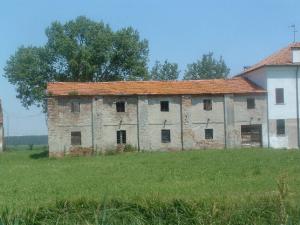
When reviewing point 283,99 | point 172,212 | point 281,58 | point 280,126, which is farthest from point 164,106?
point 172,212

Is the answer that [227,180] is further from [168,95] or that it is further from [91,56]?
[91,56]

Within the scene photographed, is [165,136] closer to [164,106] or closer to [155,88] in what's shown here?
[164,106]

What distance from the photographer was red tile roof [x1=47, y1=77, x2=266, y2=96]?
41.0 m

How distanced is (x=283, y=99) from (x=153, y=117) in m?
9.71

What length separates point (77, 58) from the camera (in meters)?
55.2

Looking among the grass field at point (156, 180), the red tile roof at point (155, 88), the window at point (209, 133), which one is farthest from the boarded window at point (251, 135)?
the grass field at point (156, 180)

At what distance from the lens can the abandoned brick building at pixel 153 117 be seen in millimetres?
40281

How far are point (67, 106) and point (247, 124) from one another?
1309cm

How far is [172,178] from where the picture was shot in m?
21.1

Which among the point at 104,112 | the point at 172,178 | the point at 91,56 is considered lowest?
the point at 172,178

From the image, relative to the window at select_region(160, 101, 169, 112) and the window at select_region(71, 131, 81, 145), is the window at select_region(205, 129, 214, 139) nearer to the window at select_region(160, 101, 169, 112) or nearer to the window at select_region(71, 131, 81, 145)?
the window at select_region(160, 101, 169, 112)

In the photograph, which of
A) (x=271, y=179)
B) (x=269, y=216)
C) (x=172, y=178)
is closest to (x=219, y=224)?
(x=269, y=216)

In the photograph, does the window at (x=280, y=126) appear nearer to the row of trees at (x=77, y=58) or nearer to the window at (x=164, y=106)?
the window at (x=164, y=106)

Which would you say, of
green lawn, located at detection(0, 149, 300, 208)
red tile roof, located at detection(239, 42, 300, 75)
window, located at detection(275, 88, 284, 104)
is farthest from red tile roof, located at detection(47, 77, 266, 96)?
green lawn, located at detection(0, 149, 300, 208)
